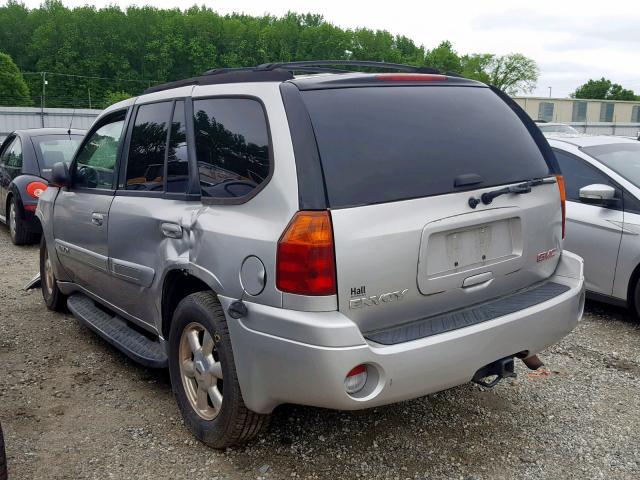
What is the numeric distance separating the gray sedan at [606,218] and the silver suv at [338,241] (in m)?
1.88

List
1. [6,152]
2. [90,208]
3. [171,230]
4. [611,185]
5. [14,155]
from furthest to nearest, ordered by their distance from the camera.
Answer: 1. [6,152]
2. [14,155]
3. [611,185]
4. [90,208]
5. [171,230]

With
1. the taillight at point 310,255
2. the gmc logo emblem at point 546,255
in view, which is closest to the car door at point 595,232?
the gmc logo emblem at point 546,255

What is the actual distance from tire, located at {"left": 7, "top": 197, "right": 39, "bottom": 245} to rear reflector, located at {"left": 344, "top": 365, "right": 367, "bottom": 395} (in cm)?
738

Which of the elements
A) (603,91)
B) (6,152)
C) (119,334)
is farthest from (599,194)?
(603,91)

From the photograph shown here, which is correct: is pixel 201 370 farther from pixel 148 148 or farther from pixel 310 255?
pixel 148 148

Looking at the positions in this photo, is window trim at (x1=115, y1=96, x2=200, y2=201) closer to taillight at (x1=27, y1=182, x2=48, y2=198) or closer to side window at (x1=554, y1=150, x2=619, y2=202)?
side window at (x1=554, y1=150, x2=619, y2=202)

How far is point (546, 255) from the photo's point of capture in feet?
11.0

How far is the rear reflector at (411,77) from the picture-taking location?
310cm

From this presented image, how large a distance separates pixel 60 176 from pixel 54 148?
487 centimetres

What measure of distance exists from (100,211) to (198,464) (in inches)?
72.7

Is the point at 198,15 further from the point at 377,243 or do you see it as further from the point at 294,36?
the point at 377,243

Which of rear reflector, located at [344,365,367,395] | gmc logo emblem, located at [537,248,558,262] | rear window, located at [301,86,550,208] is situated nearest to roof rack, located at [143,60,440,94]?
rear window, located at [301,86,550,208]

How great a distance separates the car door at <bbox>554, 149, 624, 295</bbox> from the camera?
16.9 ft

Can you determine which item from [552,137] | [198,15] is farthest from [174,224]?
[198,15]
